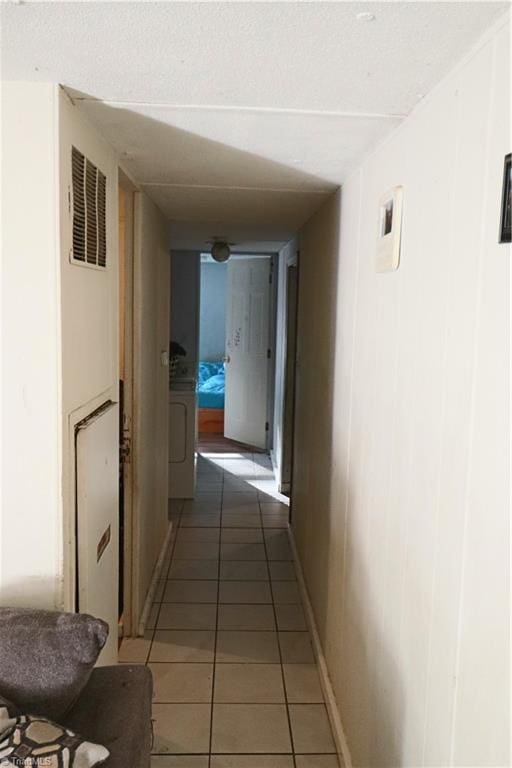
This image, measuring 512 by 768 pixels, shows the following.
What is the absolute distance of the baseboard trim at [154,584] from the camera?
3.06 meters

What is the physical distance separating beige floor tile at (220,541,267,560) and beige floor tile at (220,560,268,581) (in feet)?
0.19

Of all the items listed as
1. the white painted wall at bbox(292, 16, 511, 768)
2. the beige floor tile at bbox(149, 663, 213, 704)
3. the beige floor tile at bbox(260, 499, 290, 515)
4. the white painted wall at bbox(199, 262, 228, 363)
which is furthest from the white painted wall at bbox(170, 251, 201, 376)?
the white painted wall at bbox(199, 262, 228, 363)

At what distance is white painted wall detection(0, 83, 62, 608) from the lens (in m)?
1.50

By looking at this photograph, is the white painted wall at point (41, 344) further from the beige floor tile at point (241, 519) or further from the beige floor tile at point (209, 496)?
the beige floor tile at point (209, 496)

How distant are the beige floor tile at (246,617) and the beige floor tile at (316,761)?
3.02 ft

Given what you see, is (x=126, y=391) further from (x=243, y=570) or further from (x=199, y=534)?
(x=199, y=534)

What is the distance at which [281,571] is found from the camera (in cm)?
381

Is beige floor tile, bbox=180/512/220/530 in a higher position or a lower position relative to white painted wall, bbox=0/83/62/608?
lower

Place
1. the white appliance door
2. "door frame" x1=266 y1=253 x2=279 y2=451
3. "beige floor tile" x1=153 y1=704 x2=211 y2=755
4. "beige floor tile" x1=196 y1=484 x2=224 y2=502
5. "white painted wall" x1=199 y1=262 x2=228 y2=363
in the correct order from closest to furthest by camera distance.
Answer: the white appliance door → "beige floor tile" x1=153 y1=704 x2=211 y2=755 → "beige floor tile" x1=196 y1=484 x2=224 y2=502 → "door frame" x1=266 y1=253 x2=279 y2=451 → "white painted wall" x1=199 y1=262 x2=228 y2=363

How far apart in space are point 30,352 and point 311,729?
5.83ft

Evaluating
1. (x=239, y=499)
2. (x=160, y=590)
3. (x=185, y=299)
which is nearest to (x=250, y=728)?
(x=160, y=590)

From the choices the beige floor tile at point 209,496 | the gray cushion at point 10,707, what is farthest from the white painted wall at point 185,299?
the gray cushion at point 10,707

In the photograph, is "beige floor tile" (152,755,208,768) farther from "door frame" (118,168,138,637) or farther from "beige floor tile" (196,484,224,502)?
"beige floor tile" (196,484,224,502)

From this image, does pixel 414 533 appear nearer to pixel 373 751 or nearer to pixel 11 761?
pixel 373 751
